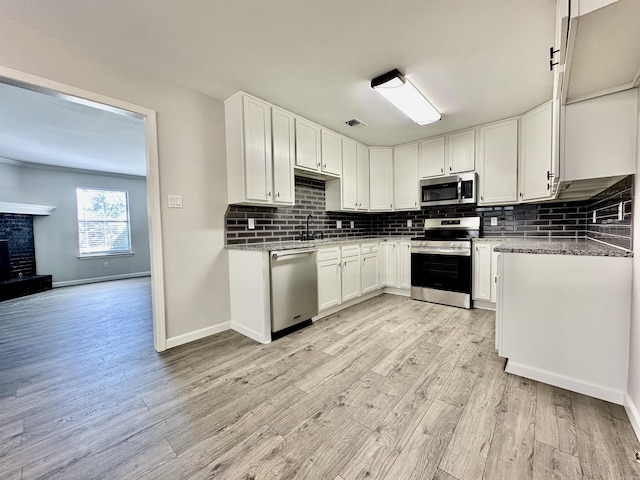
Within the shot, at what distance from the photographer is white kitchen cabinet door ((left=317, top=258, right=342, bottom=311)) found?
312 cm

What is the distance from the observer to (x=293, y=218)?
144 inches

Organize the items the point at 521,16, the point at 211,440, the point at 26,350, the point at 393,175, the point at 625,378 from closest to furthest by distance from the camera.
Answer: the point at 211,440 → the point at 625,378 → the point at 521,16 → the point at 26,350 → the point at 393,175

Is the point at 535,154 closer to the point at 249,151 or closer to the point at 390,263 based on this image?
the point at 390,263

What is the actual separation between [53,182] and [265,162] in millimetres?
5624

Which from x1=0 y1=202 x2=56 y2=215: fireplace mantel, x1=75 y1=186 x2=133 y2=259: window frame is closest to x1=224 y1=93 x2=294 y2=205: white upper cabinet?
x1=0 y1=202 x2=56 y2=215: fireplace mantel

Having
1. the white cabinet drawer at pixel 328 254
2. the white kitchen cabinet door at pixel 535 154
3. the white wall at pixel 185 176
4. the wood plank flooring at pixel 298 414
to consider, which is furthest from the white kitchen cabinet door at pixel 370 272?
the white kitchen cabinet door at pixel 535 154

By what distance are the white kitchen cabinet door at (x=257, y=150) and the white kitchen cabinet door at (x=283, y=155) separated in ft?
0.26

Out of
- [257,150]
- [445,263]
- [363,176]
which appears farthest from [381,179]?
[257,150]

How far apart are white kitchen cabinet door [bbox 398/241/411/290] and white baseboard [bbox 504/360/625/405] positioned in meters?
2.10

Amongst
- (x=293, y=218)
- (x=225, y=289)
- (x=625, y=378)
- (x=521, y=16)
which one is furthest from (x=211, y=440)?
(x=521, y=16)

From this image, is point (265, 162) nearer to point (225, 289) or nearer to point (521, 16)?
point (225, 289)

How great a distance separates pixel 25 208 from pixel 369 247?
6471 millimetres

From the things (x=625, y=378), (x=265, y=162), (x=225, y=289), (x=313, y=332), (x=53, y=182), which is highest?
(x=53, y=182)

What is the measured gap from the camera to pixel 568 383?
5.65ft
